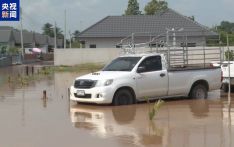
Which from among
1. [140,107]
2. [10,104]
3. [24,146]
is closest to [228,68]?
[140,107]

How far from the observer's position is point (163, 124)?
1156 cm

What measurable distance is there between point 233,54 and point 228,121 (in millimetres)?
19303

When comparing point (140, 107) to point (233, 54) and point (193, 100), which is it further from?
point (233, 54)

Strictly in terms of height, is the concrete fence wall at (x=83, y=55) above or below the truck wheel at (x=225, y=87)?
above

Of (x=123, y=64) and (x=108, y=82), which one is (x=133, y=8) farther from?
(x=108, y=82)

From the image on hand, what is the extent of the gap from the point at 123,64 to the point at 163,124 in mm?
4781

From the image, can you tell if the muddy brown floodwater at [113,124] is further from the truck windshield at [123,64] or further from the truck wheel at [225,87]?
the truck wheel at [225,87]

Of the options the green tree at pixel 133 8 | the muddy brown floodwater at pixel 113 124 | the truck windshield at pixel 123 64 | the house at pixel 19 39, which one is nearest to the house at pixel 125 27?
the green tree at pixel 133 8

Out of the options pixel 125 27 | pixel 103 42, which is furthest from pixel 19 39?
pixel 125 27

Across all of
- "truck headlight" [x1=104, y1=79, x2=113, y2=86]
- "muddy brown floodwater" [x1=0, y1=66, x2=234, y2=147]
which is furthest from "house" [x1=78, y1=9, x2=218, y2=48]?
"truck headlight" [x1=104, y1=79, x2=113, y2=86]

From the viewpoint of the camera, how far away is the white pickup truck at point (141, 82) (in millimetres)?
14844

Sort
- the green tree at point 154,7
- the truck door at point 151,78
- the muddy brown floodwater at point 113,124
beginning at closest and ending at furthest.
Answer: the muddy brown floodwater at point 113,124 < the truck door at point 151,78 < the green tree at point 154,7

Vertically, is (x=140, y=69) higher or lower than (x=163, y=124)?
higher

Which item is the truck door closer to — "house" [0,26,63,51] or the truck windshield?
the truck windshield
